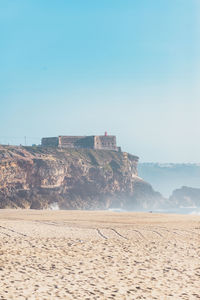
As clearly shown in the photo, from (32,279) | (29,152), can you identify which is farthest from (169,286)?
(29,152)

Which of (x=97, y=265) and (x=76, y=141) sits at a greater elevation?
(x=76, y=141)

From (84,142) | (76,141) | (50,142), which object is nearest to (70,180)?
(50,142)

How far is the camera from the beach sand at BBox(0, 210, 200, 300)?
994 cm

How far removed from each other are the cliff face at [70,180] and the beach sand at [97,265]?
47.2 m

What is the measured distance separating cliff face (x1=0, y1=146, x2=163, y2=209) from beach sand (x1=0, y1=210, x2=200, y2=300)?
47209mm

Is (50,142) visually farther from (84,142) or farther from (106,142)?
(106,142)

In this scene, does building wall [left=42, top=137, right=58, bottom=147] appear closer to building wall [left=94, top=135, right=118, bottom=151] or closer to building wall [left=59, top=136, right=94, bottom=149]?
building wall [left=59, top=136, right=94, bottom=149]

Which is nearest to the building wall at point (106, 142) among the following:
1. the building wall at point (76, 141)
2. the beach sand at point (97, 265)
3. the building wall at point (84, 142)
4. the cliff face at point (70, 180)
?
the building wall at point (84, 142)

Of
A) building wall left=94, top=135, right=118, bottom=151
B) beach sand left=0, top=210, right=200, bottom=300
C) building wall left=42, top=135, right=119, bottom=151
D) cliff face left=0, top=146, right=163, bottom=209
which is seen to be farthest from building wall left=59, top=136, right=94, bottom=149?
beach sand left=0, top=210, right=200, bottom=300

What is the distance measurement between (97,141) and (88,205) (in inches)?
1104

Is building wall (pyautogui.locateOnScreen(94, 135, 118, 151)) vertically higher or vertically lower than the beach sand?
higher

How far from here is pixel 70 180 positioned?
81938 mm

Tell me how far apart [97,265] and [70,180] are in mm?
69374

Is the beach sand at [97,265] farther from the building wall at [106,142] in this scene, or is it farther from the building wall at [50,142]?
the building wall at [106,142]
